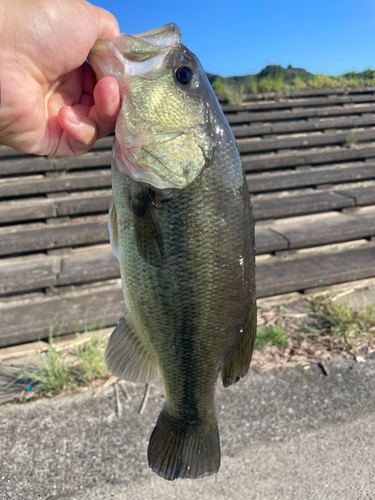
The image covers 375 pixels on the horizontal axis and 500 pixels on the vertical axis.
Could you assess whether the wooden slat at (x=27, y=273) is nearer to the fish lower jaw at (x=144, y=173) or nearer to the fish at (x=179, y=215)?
the fish at (x=179, y=215)

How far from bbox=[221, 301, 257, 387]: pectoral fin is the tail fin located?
10.1 inches

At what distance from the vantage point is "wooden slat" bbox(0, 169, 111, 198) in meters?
5.20

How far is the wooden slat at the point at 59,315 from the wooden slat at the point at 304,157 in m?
3.34

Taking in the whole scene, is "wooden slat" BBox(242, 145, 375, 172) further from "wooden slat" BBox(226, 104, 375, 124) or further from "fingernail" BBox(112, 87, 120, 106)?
"fingernail" BBox(112, 87, 120, 106)

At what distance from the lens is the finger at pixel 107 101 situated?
1283 millimetres

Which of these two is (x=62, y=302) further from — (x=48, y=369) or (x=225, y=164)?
(x=225, y=164)

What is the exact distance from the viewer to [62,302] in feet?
13.4

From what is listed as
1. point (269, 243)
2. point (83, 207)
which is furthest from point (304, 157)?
point (83, 207)

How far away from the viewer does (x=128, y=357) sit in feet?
4.91

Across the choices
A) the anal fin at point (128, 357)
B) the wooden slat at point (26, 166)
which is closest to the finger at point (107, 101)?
the anal fin at point (128, 357)

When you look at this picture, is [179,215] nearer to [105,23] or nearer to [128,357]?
[128,357]

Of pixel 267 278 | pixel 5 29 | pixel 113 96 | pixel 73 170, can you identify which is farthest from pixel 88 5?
pixel 73 170

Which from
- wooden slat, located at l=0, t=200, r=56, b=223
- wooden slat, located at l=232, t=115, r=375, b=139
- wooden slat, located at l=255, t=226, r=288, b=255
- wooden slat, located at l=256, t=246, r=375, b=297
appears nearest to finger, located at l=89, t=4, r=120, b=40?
wooden slat, located at l=256, t=246, r=375, b=297

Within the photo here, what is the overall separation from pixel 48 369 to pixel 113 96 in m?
2.60
